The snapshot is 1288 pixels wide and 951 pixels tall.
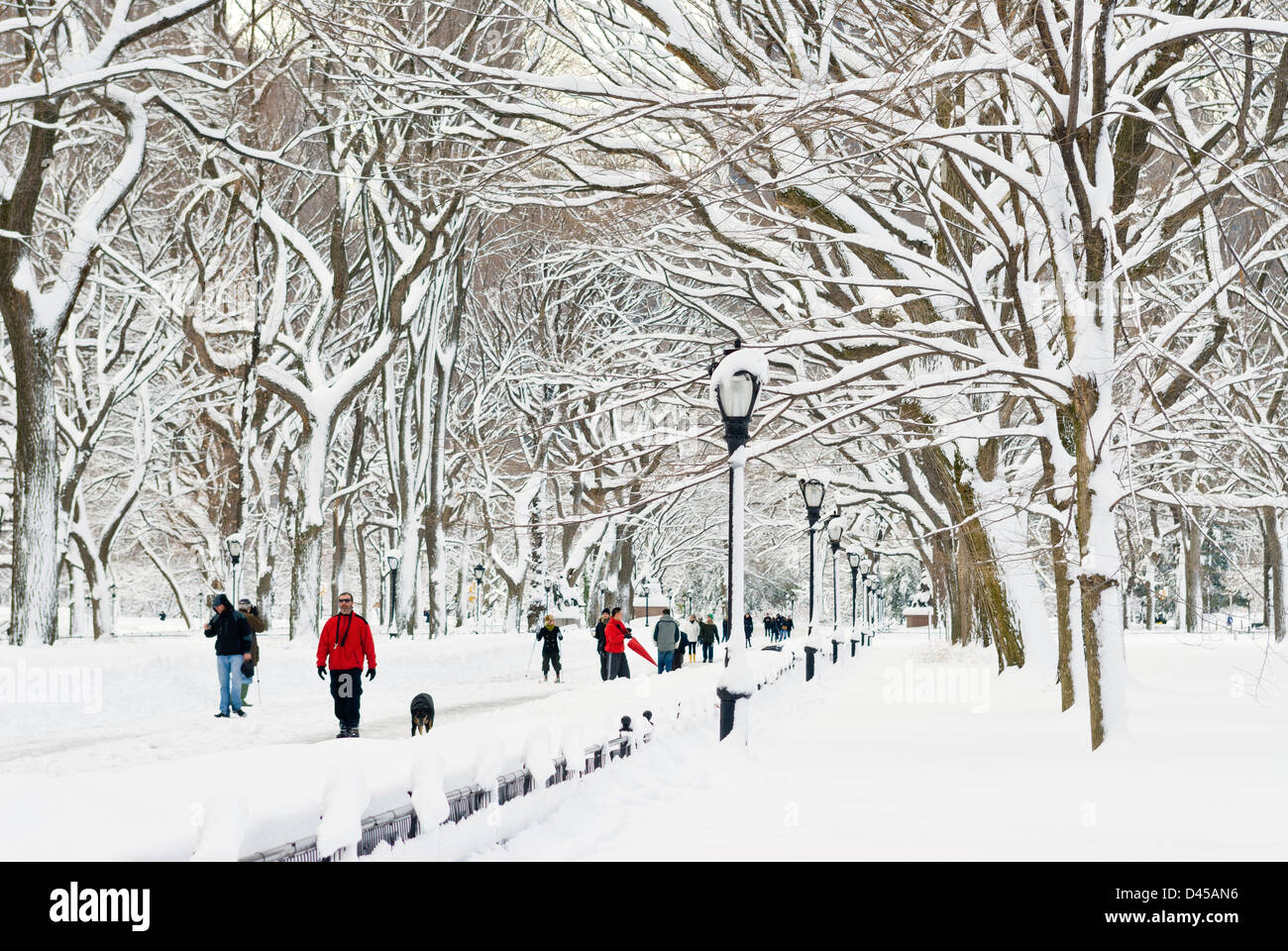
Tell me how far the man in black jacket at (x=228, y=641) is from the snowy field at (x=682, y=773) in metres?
0.64

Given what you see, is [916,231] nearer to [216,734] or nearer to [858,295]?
[858,295]

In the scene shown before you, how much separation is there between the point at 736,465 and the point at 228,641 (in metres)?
9.61

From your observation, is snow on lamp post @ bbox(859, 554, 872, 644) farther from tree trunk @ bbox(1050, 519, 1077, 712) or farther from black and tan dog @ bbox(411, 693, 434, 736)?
black and tan dog @ bbox(411, 693, 434, 736)

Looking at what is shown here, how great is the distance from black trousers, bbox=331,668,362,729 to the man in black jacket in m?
3.79

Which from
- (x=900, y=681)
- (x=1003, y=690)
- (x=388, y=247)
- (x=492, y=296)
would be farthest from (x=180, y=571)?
(x=1003, y=690)

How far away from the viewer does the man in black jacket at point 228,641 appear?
19.2 meters

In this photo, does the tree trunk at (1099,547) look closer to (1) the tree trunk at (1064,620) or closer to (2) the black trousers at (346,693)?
(1) the tree trunk at (1064,620)

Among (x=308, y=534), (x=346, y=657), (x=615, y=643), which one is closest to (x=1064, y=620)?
(x=346, y=657)

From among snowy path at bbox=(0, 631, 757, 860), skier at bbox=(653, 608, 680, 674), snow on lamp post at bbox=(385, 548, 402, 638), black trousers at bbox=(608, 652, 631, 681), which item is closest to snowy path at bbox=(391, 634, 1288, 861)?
snowy path at bbox=(0, 631, 757, 860)

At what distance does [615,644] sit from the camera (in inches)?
1053

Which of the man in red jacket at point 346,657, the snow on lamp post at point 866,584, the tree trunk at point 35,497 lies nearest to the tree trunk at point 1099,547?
the man in red jacket at point 346,657

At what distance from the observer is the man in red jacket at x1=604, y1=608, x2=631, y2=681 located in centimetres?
2669

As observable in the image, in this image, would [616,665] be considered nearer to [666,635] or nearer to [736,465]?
[666,635]
